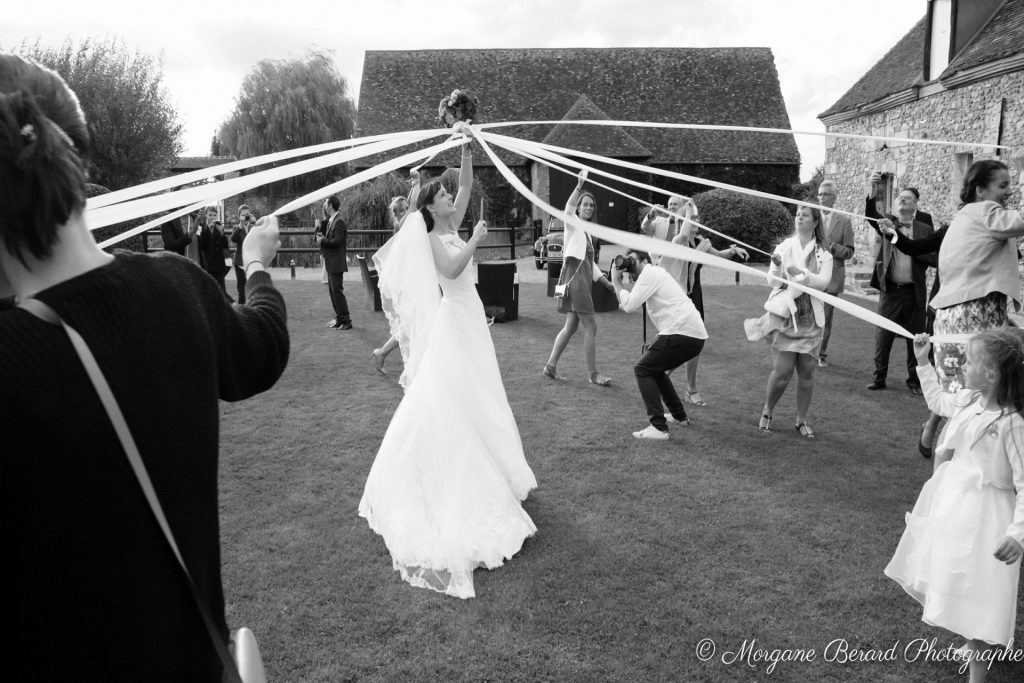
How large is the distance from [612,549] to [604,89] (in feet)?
99.9

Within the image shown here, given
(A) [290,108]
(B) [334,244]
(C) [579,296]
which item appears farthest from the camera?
(A) [290,108]

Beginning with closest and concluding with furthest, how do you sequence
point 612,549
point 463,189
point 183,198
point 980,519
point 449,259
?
point 183,198, point 980,519, point 612,549, point 449,259, point 463,189

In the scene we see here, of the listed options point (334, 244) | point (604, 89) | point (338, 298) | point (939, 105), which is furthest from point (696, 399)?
point (604, 89)

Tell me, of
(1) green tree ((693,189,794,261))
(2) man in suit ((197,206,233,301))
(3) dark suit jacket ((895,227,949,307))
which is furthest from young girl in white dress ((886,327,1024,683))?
(1) green tree ((693,189,794,261))

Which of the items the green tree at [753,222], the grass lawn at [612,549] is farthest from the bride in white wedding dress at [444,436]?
the green tree at [753,222]

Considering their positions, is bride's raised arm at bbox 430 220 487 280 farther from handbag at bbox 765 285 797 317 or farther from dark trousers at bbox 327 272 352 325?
dark trousers at bbox 327 272 352 325

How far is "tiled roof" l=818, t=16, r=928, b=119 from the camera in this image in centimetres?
1602

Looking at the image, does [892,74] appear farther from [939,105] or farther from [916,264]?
[916,264]

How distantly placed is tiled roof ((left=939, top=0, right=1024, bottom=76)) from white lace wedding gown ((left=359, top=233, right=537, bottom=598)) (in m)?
11.5

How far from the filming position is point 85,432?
1239 mm

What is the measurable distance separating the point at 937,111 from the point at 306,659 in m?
15.6

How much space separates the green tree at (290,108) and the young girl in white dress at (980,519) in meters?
35.7

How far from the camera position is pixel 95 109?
24562 mm

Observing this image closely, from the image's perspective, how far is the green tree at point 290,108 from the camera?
120 ft
